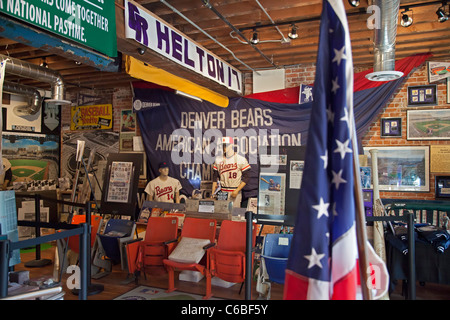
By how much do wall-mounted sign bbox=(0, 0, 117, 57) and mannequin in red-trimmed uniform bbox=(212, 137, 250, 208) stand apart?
13.0 feet

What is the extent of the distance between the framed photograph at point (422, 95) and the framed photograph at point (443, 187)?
133 cm

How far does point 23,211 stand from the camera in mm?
7461

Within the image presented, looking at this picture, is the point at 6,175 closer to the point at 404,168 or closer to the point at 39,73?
the point at 39,73

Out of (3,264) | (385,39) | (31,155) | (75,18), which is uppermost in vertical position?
(385,39)

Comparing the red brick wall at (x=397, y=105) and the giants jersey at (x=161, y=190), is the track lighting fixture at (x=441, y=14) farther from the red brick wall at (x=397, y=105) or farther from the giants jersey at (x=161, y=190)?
the giants jersey at (x=161, y=190)

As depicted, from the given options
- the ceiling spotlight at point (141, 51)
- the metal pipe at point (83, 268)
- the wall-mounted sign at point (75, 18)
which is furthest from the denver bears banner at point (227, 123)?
the metal pipe at point (83, 268)

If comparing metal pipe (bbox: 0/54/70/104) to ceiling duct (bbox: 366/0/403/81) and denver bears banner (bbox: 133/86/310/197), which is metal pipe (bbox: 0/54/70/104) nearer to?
denver bears banner (bbox: 133/86/310/197)

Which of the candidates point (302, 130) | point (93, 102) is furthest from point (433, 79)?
point (93, 102)

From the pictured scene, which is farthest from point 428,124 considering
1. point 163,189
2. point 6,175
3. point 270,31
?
point 6,175

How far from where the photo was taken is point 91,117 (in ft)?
30.9

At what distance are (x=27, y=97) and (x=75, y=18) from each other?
634cm

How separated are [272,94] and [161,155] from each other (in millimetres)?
2910
